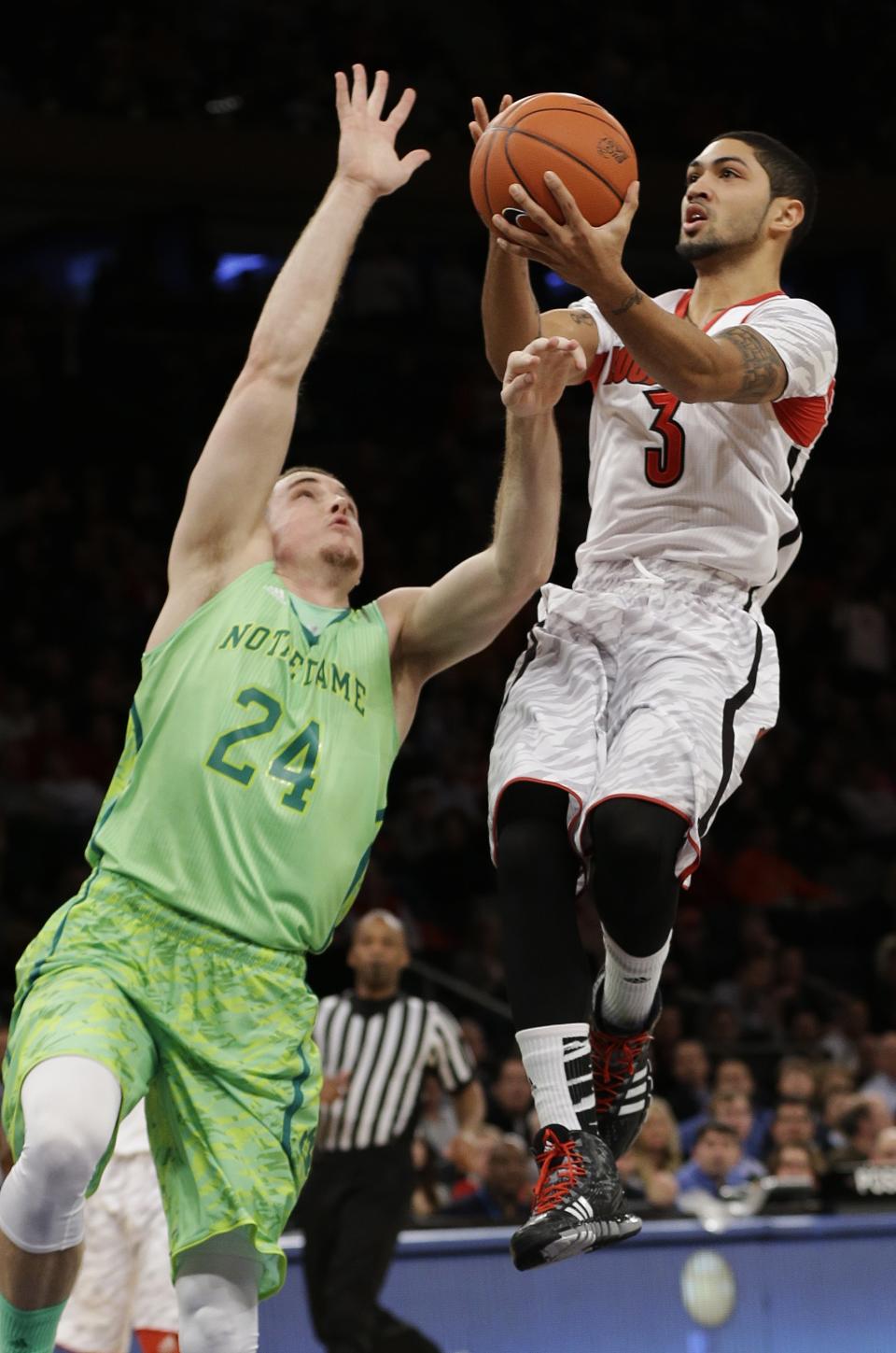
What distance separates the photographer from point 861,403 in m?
18.8

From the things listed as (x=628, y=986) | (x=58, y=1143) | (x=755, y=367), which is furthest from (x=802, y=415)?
(x=58, y=1143)

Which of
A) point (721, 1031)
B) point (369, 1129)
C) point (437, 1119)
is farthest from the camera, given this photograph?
point (721, 1031)

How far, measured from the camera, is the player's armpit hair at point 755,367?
4520 millimetres

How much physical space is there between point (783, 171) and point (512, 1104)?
6.59 m

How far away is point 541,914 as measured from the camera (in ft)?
15.2

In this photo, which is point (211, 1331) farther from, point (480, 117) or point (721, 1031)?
point (721, 1031)

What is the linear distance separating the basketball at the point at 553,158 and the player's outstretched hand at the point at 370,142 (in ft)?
2.18

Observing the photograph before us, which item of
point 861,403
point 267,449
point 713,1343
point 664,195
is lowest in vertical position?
point 713,1343

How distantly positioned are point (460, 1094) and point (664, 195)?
9.64 meters

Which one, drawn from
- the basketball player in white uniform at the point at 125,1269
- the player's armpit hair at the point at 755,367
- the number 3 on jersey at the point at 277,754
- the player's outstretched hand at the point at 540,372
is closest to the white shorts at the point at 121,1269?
the basketball player in white uniform at the point at 125,1269

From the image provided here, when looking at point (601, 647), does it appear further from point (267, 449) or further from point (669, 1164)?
point (669, 1164)

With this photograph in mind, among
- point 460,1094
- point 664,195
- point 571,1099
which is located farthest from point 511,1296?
point 664,195

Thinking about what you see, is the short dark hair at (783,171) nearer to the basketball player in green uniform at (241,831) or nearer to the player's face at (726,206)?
the player's face at (726,206)

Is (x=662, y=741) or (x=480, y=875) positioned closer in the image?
(x=662, y=741)
